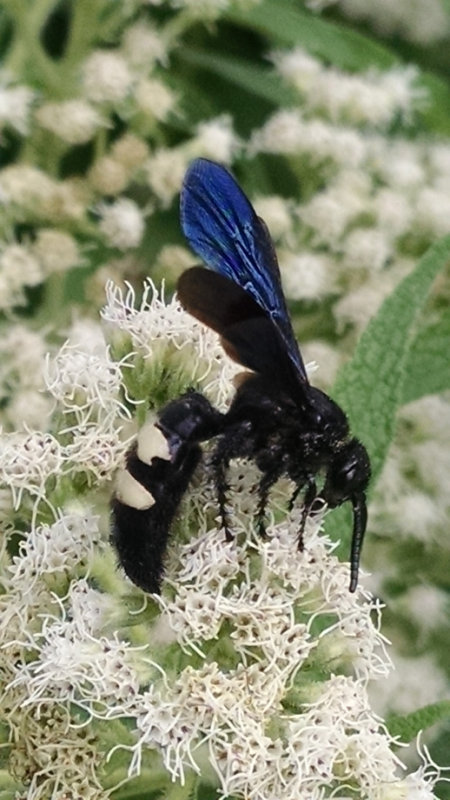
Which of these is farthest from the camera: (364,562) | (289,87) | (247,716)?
(289,87)

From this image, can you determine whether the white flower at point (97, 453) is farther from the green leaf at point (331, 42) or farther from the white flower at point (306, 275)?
the green leaf at point (331, 42)

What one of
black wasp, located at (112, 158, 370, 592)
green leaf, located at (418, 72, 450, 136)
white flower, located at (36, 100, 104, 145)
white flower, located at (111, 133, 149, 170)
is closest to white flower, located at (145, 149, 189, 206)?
white flower, located at (111, 133, 149, 170)

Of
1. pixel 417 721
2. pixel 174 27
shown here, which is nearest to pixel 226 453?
pixel 417 721

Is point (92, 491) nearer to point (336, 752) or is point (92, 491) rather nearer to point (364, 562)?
point (336, 752)

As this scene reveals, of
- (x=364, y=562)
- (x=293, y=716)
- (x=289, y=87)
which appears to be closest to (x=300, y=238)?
(x=289, y=87)

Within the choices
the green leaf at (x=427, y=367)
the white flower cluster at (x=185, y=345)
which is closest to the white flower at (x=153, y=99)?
the green leaf at (x=427, y=367)

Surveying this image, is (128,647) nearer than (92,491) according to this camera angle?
Yes

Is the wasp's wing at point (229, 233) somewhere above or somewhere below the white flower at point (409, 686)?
above

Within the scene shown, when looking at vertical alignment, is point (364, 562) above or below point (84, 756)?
below
